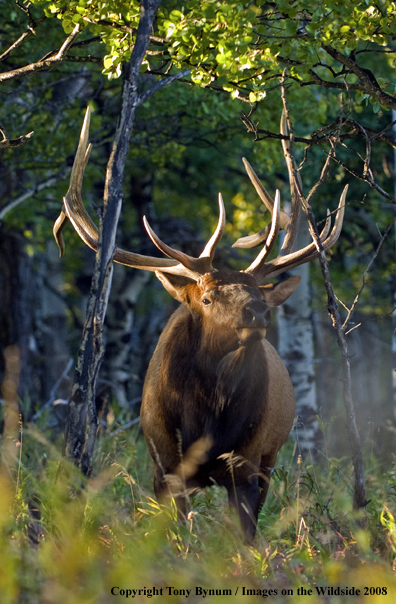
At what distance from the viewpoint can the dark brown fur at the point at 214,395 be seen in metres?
4.61

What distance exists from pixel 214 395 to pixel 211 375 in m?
0.14

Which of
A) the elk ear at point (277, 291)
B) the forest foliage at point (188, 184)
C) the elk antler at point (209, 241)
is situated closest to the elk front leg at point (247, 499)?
the forest foliage at point (188, 184)

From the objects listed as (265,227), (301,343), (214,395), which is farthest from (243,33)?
(301,343)

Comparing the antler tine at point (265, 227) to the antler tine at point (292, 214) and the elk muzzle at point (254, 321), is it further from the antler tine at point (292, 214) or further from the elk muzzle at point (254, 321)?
the elk muzzle at point (254, 321)

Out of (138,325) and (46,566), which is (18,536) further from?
(138,325)

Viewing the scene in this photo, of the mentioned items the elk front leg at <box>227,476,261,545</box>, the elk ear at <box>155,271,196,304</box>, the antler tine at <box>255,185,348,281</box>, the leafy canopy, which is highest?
the leafy canopy

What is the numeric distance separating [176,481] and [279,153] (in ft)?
15.7

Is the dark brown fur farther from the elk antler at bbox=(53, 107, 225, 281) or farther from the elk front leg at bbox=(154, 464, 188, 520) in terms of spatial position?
the elk antler at bbox=(53, 107, 225, 281)

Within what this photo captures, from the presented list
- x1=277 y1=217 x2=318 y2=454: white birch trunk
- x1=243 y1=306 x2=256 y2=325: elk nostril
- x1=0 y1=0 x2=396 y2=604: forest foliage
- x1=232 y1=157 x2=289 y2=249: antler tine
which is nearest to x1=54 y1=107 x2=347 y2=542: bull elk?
x1=243 y1=306 x2=256 y2=325: elk nostril

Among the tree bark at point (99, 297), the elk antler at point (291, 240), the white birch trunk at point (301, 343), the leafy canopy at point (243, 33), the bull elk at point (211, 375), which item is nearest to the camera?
the leafy canopy at point (243, 33)

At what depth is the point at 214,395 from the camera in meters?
4.77

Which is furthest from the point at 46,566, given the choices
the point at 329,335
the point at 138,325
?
the point at 329,335

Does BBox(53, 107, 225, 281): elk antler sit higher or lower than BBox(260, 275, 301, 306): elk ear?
higher

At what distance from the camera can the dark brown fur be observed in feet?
15.1
